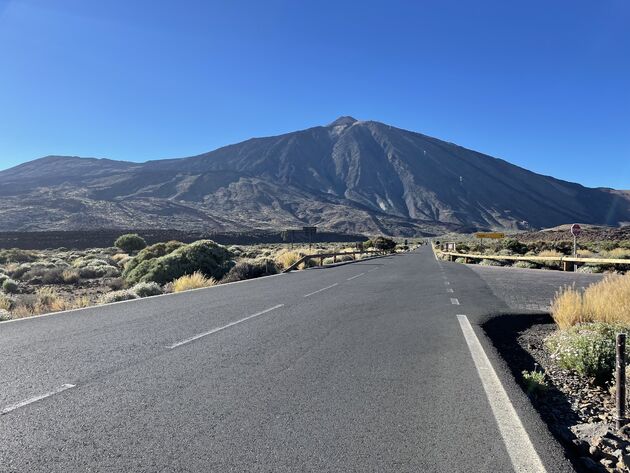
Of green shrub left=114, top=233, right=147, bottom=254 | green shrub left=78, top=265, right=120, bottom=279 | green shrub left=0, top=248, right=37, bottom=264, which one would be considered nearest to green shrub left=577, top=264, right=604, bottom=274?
green shrub left=78, top=265, right=120, bottom=279

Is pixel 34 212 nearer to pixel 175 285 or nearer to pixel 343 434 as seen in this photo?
pixel 175 285

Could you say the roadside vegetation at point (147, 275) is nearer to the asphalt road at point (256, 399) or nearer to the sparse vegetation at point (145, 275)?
the sparse vegetation at point (145, 275)

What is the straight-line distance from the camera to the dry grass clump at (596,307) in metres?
8.62

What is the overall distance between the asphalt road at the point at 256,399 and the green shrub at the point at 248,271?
1142 centimetres

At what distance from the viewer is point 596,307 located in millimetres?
8844

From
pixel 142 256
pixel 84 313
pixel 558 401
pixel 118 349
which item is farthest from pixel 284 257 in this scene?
pixel 558 401

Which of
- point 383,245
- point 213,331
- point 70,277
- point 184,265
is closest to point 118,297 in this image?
point 213,331

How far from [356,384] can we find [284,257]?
26239mm

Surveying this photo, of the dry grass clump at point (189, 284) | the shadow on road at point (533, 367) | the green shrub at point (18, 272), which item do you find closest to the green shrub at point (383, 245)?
the green shrub at point (18, 272)

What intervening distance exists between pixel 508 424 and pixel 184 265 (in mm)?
20221

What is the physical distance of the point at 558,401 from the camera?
531 cm

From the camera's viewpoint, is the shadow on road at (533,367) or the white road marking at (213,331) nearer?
the shadow on road at (533,367)

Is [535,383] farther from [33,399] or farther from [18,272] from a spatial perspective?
[18,272]

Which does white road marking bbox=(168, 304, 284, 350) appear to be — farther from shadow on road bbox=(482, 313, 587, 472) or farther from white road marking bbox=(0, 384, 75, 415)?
shadow on road bbox=(482, 313, 587, 472)
